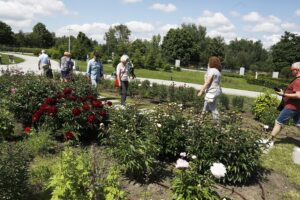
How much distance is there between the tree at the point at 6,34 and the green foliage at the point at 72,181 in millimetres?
76529

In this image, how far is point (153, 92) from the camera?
1305 cm

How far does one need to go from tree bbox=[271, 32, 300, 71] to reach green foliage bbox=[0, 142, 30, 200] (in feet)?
183

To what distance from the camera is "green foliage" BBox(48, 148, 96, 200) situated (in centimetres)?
326

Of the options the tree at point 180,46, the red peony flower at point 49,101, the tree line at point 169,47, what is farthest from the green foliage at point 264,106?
the tree at point 180,46

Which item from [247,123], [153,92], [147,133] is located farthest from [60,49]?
[147,133]

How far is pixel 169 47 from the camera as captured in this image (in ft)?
212

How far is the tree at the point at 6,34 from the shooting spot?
241 ft

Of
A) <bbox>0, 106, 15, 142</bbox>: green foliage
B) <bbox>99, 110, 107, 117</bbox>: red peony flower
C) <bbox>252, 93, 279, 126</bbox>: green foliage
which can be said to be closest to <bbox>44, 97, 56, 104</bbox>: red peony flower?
<bbox>0, 106, 15, 142</bbox>: green foliage

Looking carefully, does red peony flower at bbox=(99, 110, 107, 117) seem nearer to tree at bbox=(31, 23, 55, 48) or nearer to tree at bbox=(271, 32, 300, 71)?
tree at bbox=(271, 32, 300, 71)

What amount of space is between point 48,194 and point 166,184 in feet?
4.91

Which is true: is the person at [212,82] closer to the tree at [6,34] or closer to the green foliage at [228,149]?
the green foliage at [228,149]

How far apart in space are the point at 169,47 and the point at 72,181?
62.3 meters

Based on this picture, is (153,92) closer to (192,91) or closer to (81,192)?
(192,91)

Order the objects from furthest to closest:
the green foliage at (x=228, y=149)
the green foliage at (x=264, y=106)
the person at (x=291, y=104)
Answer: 1. the green foliage at (x=264, y=106)
2. the person at (x=291, y=104)
3. the green foliage at (x=228, y=149)
